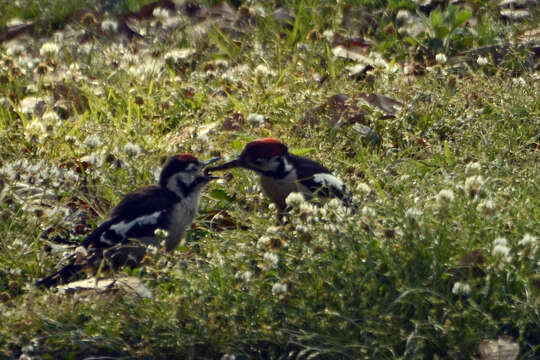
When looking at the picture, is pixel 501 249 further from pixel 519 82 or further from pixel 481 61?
pixel 481 61

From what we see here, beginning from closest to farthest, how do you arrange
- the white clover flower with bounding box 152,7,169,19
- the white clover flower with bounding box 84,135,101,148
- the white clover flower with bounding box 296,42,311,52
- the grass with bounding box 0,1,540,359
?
the grass with bounding box 0,1,540,359 → the white clover flower with bounding box 84,135,101,148 → the white clover flower with bounding box 296,42,311,52 → the white clover flower with bounding box 152,7,169,19

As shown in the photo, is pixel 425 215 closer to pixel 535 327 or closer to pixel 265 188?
pixel 535 327

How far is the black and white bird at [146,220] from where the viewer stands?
4727mm

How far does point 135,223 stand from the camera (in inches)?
192

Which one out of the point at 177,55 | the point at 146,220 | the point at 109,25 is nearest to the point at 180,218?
the point at 146,220

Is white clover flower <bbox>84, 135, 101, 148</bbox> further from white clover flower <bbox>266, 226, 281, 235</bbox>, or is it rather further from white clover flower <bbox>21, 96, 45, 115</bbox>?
white clover flower <bbox>266, 226, 281, 235</bbox>

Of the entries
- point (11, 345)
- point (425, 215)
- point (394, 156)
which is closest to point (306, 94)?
point (394, 156)

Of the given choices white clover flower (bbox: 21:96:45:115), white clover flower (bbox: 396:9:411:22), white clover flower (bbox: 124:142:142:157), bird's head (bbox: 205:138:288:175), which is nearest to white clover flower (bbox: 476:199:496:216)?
bird's head (bbox: 205:138:288:175)

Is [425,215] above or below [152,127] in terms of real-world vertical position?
above

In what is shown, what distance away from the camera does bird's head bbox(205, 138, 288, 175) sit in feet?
17.5

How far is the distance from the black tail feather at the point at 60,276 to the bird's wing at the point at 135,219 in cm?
17

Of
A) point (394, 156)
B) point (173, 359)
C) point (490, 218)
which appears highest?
point (490, 218)

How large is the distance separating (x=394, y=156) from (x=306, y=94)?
30.4 inches

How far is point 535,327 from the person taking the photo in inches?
147
